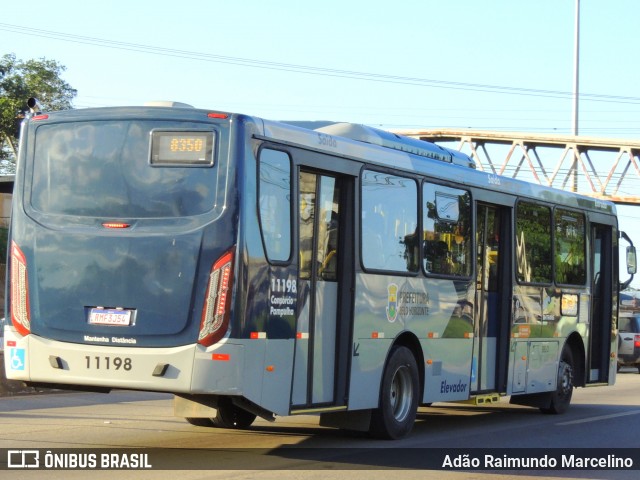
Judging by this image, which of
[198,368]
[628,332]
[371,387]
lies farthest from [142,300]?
[628,332]

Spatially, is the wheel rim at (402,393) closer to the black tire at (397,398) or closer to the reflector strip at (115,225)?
the black tire at (397,398)

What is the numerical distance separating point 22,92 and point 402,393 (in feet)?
154

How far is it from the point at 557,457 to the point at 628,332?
23373 millimetres

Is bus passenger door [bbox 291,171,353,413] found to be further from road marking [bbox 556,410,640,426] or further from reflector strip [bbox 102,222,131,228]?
road marking [bbox 556,410,640,426]

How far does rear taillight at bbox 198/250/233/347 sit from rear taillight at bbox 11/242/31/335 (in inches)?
70.6

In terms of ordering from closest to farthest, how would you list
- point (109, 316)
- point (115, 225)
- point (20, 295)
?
point (109, 316) → point (115, 225) → point (20, 295)

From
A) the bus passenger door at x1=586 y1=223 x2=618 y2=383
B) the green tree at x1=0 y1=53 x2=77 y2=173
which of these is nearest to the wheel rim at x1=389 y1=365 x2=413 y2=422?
the bus passenger door at x1=586 y1=223 x2=618 y2=383

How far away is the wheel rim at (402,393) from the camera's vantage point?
1369 cm

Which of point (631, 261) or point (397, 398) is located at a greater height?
point (631, 261)

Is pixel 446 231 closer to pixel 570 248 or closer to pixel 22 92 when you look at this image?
pixel 570 248

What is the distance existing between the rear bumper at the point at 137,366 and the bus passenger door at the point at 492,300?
5782 millimetres

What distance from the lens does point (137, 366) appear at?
10711mm

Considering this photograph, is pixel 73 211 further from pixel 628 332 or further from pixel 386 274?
pixel 628 332

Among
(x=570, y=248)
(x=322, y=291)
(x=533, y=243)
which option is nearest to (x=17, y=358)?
(x=322, y=291)
